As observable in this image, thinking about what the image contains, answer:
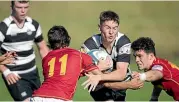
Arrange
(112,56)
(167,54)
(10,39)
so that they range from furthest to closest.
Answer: (167,54) < (10,39) < (112,56)

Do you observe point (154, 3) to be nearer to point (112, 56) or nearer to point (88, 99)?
point (88, 99)

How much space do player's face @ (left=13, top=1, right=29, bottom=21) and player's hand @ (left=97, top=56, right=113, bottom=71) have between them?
179 cm

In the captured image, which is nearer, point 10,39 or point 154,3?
point 10,39

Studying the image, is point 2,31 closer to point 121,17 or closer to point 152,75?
point 152,75

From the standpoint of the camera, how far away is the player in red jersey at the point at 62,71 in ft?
20.6

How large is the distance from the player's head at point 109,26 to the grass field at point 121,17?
30.3ft

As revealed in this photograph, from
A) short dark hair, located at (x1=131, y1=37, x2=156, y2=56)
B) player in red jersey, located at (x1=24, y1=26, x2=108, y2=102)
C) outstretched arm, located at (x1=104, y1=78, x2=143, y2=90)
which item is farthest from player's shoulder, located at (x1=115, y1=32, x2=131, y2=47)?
player in red jersey, located at (x1=24, y1=26, x2=108, y2=102)

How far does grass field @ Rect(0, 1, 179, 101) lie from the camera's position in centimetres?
1711

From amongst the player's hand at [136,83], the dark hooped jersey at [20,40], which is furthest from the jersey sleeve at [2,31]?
the player's hand at [136,83]

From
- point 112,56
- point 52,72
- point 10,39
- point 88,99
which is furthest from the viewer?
point 88,99

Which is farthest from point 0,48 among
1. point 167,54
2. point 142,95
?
point 167,54

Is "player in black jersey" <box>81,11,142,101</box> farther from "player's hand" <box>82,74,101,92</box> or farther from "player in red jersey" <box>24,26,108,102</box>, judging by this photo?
"player in red jersey" <box>24,26,108,102</box>

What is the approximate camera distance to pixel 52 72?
20.9ft

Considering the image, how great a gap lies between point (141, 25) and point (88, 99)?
24.1 ft
